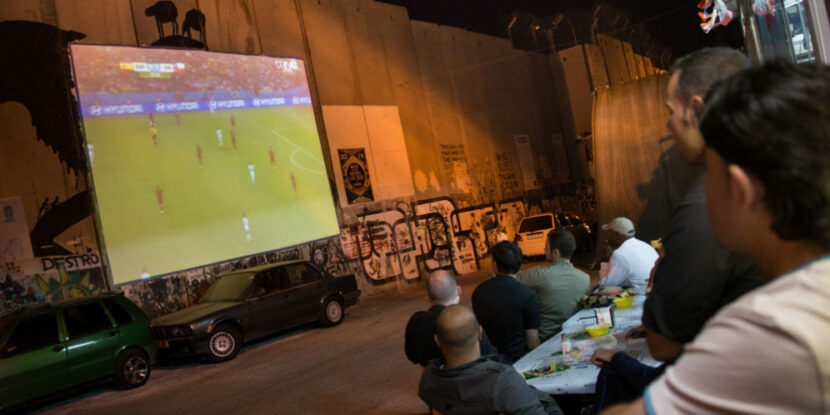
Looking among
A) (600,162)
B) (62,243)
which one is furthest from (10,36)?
(600,162)

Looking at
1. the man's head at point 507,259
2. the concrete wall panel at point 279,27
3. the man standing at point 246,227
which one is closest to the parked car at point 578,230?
the concrete wall panel at point 279,27

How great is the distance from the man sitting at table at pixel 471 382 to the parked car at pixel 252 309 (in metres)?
8.53

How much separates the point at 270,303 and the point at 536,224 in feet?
37.1

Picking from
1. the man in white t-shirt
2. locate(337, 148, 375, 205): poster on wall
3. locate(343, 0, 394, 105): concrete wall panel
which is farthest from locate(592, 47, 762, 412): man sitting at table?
locate(343, 0, 394, 105): concrete wall panel

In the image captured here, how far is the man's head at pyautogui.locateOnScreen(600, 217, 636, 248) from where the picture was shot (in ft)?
19.3

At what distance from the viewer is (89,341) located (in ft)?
31.6

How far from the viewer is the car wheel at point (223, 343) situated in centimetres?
1093

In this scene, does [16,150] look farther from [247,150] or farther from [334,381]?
[334,381]

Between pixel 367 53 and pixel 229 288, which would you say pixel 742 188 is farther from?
pixel 367 53

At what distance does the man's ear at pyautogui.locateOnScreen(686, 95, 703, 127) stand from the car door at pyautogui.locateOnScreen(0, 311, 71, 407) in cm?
995

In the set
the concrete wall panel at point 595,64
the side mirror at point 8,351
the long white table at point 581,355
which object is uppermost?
the concrete wall panel at point 595,64

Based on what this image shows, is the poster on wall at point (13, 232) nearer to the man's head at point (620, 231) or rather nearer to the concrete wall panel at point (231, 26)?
the concrete wall panel at point (231, 26)

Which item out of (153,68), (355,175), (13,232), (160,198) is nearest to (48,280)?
(13,232)

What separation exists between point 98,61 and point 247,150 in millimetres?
3714
